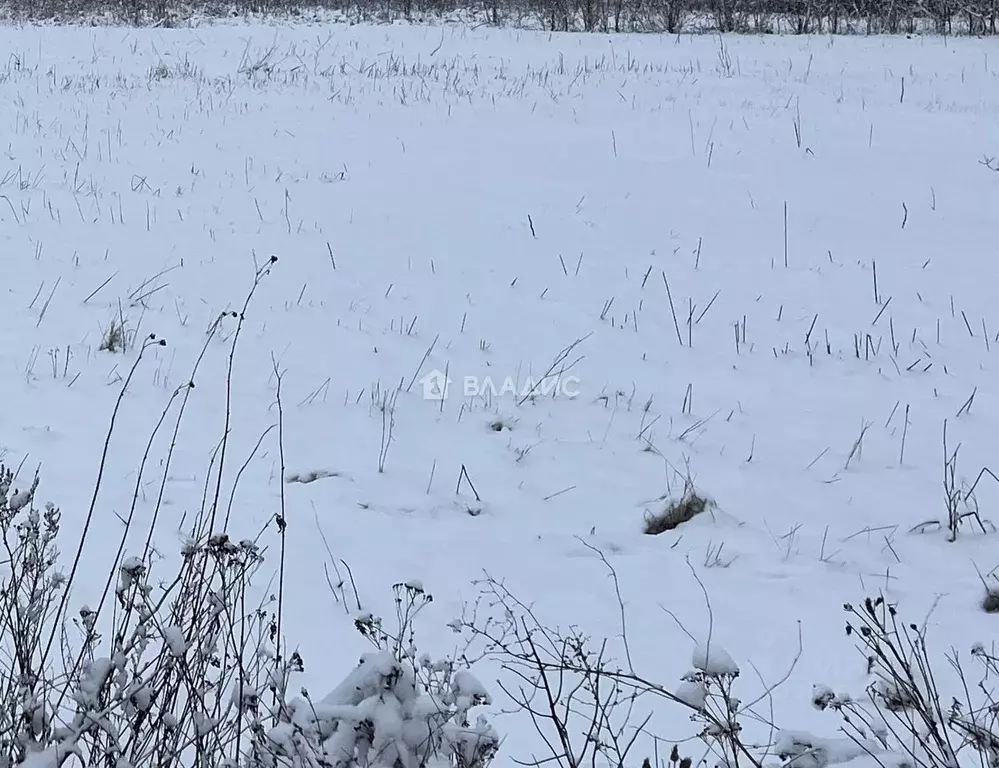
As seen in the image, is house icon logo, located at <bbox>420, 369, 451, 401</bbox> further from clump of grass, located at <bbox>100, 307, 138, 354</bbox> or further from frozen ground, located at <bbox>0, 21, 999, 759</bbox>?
clump of grass, located at <bbox>100, 307, 138, 354</bbox>

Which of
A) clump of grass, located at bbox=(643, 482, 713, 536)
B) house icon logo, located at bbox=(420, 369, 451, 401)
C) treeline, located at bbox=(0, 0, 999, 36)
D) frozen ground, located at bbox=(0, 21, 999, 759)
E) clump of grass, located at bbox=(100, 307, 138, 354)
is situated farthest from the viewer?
treeline, located at bbox=(0, 0, 999, 36)

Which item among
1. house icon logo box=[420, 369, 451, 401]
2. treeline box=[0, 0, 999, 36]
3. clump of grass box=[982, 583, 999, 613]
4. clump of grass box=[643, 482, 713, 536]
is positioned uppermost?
treeline box=[0, 0, 999, 36]

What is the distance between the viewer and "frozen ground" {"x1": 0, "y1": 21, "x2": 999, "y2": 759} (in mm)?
2996

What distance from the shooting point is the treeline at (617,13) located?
17531mm

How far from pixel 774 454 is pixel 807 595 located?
926 mm

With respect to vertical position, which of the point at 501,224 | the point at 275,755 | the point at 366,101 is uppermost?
the point at 366,101

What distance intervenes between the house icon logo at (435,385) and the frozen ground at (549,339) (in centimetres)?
6

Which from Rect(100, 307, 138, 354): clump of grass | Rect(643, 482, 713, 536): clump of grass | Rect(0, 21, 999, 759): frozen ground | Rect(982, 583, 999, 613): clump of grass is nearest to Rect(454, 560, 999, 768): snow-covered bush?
Rect(0, 21, 999, 759): frozen ground

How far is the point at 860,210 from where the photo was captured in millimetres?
6605

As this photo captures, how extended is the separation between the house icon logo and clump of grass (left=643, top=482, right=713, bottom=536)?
4.24 ft

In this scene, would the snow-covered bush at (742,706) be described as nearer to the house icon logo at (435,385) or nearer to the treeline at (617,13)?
the house icon logo at (435,385)

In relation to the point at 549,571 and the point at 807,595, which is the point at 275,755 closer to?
the point at 549,571

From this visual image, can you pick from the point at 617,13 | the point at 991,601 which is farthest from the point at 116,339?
the point at 617,13

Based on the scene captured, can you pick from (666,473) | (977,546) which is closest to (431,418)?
(666,473)
